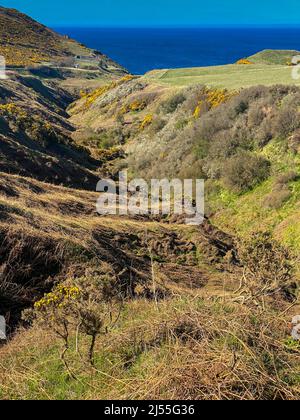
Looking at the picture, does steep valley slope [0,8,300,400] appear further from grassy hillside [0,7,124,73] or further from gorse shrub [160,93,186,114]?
grassy hillside [0,7,124,73]

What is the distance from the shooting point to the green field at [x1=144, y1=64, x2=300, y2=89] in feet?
115

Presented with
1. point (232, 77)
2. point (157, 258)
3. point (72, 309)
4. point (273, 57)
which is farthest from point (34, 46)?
point (72, 309)

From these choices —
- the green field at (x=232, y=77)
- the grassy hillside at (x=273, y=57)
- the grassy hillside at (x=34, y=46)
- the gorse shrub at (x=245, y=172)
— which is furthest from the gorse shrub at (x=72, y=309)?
the grassy hillside at (x=34, y=46)

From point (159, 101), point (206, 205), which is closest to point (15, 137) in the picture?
point (206, 205)

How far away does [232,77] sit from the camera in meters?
41.8

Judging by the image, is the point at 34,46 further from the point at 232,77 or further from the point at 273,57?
the point at 232,77

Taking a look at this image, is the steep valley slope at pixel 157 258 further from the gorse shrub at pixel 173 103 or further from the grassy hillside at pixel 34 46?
the grassy hillside at pixel 34 46

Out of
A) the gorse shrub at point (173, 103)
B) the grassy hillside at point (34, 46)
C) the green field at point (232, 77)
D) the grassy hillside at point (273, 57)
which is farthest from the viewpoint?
the grassy hillside at point (34, 46)

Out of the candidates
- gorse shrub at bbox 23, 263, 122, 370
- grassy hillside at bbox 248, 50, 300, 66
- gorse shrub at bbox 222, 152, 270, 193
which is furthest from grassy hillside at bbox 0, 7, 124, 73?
gorse shrub at bbox 23, 263, 122, 370

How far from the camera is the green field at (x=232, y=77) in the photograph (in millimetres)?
35031

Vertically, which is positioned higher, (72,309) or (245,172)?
(245,172)

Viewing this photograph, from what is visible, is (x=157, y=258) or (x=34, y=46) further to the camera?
(x=34, y=46)
